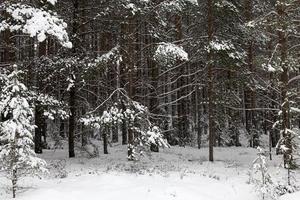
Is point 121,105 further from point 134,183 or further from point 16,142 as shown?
point 16,142

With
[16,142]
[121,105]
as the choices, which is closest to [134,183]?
[16,142]

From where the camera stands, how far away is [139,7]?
56.9 feet

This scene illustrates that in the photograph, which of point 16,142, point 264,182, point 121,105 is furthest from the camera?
point 121,105

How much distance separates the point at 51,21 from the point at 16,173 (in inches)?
180

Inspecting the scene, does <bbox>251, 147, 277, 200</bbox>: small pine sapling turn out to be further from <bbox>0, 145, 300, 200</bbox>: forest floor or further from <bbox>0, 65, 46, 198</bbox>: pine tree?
<bbox>0, 65, 46, 198</bbox>: pine tree

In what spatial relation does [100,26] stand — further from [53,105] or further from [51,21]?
[51,21]

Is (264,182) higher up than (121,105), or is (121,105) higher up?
(121,105)

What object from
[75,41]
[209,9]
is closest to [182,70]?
[209,9]

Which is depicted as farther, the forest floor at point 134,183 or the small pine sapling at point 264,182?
the small pine sapling at point 264,182

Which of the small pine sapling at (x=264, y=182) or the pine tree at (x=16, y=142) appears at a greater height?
the pine tree at (x=16, y=142)

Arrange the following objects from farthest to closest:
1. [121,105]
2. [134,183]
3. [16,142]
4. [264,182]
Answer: [121,105] < [134,183] < [264,182] < [16,142]

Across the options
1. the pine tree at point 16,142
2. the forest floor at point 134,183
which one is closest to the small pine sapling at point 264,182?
the forest floor at point 134,183

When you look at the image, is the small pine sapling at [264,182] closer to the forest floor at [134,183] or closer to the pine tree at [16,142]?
the forest floor at [134,183]

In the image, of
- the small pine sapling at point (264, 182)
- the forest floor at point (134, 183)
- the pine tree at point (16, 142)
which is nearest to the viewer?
the pine tree at point (16, 142)
